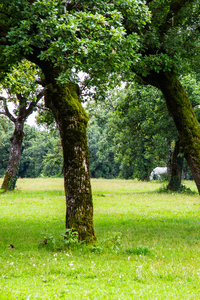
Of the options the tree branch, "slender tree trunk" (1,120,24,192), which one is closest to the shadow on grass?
the tree branch

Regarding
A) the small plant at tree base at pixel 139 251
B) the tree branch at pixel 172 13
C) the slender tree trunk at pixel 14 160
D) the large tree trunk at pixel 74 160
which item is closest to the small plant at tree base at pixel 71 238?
the large tree trunk at pixel 74 160

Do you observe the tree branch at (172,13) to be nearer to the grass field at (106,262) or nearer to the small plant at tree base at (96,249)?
the grass field at (106,262)

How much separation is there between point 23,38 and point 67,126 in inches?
109

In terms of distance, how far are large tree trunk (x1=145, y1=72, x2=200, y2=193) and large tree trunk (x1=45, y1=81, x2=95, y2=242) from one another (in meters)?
3.95

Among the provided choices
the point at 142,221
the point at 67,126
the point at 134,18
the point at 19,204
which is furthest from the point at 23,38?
the point at 19,204

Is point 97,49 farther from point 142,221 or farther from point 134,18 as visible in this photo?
point 142,221

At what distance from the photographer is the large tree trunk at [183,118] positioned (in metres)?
10.6

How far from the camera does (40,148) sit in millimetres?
88125

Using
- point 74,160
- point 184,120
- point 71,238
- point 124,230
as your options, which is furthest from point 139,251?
point 184,120

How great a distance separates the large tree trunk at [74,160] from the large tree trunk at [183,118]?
3.95 meters

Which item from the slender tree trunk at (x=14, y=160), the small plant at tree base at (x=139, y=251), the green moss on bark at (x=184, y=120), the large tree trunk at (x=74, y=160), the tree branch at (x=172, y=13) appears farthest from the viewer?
Answer: the slender tree trunk at (x=14, y=160)

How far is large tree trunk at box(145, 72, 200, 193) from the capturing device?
10625 millimetres

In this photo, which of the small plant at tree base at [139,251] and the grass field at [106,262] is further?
the small plant at tree base at [139,251]

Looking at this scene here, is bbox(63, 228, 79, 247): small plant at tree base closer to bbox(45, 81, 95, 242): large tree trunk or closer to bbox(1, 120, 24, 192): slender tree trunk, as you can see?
bbox(45, 81, 95, 242): large tree trunk
